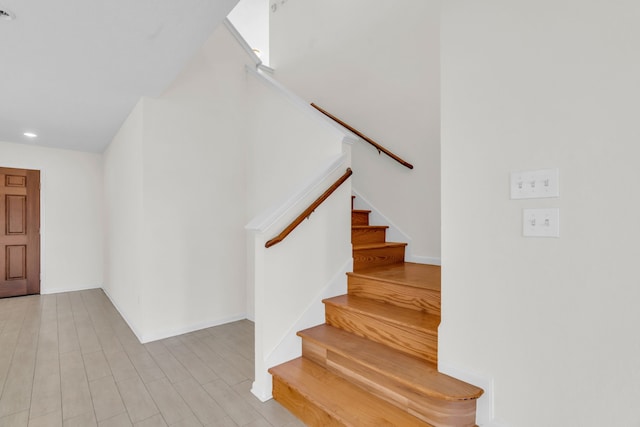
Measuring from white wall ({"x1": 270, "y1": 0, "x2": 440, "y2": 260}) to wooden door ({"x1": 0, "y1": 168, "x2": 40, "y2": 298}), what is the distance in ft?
14.4

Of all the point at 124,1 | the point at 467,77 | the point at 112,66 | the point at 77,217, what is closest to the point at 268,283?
the point at 467,77

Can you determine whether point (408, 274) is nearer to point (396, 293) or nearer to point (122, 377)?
point (396, 293)

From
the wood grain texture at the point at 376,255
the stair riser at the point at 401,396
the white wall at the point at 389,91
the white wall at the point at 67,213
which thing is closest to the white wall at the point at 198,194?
the white wall at the point at 389,91

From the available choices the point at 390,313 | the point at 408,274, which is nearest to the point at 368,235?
the point at 408,274

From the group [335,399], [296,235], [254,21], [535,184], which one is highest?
[254,21]

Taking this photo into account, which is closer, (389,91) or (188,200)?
(188,200)

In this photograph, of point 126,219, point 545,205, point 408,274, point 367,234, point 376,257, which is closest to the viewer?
point 545,205

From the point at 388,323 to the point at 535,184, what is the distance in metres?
1.11

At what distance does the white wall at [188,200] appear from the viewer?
9.89 feet

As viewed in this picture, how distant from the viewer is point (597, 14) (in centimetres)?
118

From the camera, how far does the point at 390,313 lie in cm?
200

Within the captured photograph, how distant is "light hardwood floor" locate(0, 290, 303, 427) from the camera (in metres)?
1.85

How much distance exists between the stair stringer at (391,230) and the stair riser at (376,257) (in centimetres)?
11

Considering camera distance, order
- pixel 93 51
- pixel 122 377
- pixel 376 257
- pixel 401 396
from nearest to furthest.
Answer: pixel 401 396 < pixel 93 51 < pixel 122 377 < pixel 376 257
